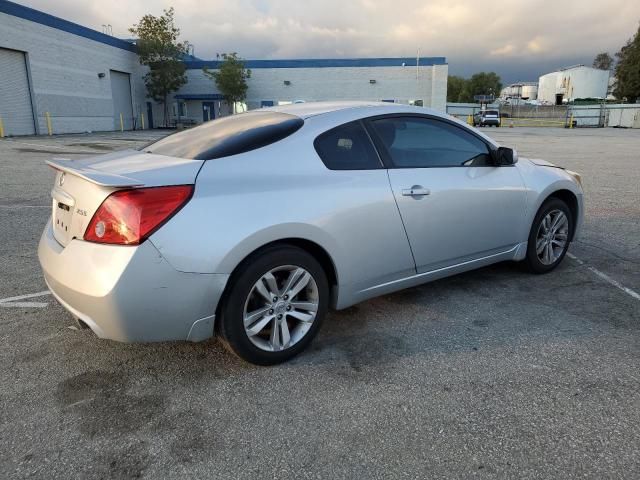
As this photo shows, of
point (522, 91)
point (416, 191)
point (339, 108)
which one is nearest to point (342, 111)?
point (339, 108)

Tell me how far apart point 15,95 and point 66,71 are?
566cm

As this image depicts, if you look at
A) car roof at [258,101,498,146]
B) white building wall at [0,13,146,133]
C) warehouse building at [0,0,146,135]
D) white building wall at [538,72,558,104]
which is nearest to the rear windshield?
car roof at [258,101,498,146]

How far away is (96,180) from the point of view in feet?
8.38

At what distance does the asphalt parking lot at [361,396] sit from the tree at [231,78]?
41.5 m

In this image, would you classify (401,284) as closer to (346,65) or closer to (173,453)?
(173,453)

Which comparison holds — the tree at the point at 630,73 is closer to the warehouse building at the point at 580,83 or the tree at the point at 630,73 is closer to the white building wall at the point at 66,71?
the warehouse building at the point at 580,83

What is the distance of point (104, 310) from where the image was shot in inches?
97.8

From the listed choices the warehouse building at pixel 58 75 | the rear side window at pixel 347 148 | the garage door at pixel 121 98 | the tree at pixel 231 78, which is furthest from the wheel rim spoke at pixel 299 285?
the tree at pixel 231 78

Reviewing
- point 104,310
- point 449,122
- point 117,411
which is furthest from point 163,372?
point 449,122

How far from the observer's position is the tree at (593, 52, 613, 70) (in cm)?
11114

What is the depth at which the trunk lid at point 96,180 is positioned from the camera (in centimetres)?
255

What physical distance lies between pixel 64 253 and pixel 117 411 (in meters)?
0.90

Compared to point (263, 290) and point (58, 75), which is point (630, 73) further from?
point (263, 290)

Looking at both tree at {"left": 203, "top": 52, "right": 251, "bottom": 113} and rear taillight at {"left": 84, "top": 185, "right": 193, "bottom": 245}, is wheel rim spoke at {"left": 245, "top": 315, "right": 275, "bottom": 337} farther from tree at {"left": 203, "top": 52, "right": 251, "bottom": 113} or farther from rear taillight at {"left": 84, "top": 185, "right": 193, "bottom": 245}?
tree at {"left": 203, "top": 52, "right": 251, "bottom": 113}
